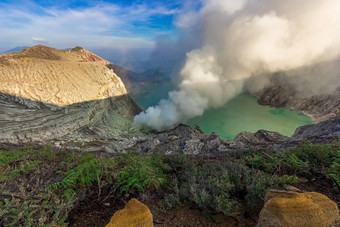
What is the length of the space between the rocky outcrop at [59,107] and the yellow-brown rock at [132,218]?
23.2 meters

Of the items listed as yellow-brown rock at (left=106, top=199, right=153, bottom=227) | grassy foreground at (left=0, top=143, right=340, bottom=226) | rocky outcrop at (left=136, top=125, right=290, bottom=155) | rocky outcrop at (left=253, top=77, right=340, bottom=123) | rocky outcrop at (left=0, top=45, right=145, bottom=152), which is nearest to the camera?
yellow-brown rock at (left=106, top=199, right=153, bottom=227)

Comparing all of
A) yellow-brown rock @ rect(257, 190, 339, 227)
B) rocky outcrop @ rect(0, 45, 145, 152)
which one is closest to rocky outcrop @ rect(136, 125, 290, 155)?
rocky outcrop @ rect(0, 45, 145, 152)

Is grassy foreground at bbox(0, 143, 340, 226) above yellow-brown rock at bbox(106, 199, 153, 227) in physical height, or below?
below

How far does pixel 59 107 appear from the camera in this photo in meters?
31.8

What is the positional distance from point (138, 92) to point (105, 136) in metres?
67.4

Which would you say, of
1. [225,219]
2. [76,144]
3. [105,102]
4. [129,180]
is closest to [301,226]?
[225,219]

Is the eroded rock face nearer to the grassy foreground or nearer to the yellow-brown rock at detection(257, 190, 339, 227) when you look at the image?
the grassy foreground

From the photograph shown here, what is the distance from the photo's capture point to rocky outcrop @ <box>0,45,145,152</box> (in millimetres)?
25336

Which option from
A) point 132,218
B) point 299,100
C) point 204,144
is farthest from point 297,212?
point 299,100

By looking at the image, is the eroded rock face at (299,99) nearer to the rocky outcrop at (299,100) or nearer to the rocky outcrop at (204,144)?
the rocky outcrop at (299,100)

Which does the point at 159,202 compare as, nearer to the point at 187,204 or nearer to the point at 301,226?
the point at 187,204

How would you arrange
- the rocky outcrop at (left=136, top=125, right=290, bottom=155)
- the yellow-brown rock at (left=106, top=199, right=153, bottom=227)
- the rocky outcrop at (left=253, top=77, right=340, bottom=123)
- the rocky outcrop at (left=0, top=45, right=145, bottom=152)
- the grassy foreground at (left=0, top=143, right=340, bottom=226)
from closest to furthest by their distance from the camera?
the yellow-brown rock at (left=106, top=199, right=153, bottom=227) < the grassy foreground at (left=0, top=143, right=340, bottom=226) < the rocky outcrop at (left=136, top=125, right=290, bottom=155) < the rocky outcrop at (left=0, top=45, right=145, bottom=152) < the rocky outcrop at (left=253, top=77, right=340, bottom=123)

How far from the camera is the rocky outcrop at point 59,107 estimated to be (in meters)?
25.3

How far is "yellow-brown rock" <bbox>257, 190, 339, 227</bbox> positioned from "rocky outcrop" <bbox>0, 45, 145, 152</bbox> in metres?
24.0
